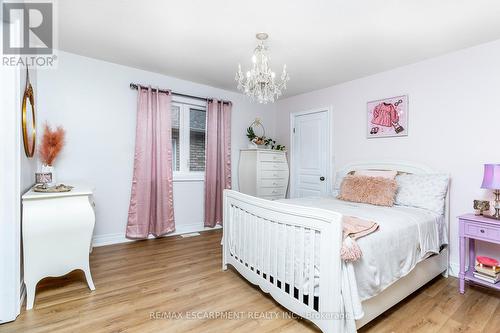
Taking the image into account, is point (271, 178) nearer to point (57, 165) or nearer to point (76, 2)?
point (57, 165)

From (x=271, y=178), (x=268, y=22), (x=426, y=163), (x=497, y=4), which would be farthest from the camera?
(x=271, y=178)

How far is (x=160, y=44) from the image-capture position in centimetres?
260

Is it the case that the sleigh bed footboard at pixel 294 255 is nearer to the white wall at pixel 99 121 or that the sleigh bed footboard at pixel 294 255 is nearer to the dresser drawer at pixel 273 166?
the dresser drawer at pixel 273 166

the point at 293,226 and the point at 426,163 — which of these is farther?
the point at 426,163

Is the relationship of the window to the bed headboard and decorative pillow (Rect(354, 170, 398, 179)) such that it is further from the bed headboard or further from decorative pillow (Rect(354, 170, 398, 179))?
decorative pillow (Rect(354, 170, 398, 179))

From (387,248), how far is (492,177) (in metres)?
1.22

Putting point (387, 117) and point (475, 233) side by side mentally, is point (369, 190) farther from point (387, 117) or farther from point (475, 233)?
point (387, 117)

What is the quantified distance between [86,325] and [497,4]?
3.66 m

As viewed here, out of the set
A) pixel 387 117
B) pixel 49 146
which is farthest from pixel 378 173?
pixel 49 146

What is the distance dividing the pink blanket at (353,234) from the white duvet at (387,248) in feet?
0.14

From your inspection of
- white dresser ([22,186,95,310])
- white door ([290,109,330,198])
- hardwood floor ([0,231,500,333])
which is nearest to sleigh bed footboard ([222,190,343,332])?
hardwood floor ([0,231,500,333])

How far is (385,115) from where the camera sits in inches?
125

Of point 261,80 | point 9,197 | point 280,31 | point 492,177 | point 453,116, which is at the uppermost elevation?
point 280,31

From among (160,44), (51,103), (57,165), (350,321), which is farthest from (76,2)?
(350,321)
